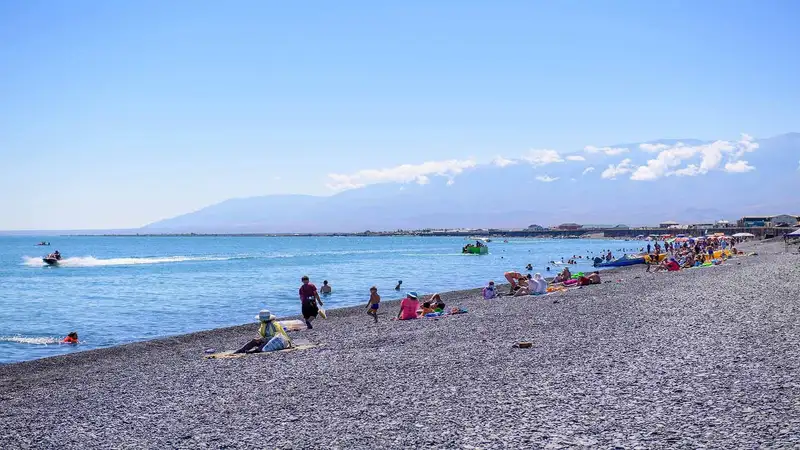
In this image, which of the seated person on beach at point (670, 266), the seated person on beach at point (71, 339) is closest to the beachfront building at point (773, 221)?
the seated person on beach at point (670, 266)

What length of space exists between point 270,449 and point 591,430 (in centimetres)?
351

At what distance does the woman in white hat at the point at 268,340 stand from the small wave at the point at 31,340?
924 cm

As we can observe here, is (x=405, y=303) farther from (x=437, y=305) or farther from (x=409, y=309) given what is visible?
(x=437, y=305)

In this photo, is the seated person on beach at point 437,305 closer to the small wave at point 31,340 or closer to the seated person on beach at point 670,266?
the small wave at point 31,340

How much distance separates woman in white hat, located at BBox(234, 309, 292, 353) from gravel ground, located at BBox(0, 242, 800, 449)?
72cm

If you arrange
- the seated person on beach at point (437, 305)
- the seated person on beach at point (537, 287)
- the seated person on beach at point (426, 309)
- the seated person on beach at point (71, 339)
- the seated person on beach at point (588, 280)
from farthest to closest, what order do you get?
1. the seated person on beach at point (588, 280)
2. the seated person on beach at point (537, 287)
3. the seated person on beach at point (437, 305)
4. the seated person on beach at point (426, 309)
5. the seated person on beach at point (71, 339)

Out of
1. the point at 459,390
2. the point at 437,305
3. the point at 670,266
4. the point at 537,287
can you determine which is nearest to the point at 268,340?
the point at 459,390

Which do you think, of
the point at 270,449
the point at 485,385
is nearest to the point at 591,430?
the point at 485,385

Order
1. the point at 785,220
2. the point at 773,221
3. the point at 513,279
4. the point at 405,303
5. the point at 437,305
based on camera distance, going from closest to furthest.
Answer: the point at 405,303, the point at 437,305, the point at 513,279, the point at 785,220, the point at 773,221

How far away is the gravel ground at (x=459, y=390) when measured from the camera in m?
7.71

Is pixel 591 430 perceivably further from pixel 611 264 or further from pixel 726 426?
pixel 611 264

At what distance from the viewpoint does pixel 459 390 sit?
9.86 metres

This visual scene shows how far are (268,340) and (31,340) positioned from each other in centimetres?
1075

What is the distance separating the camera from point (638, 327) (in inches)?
587
